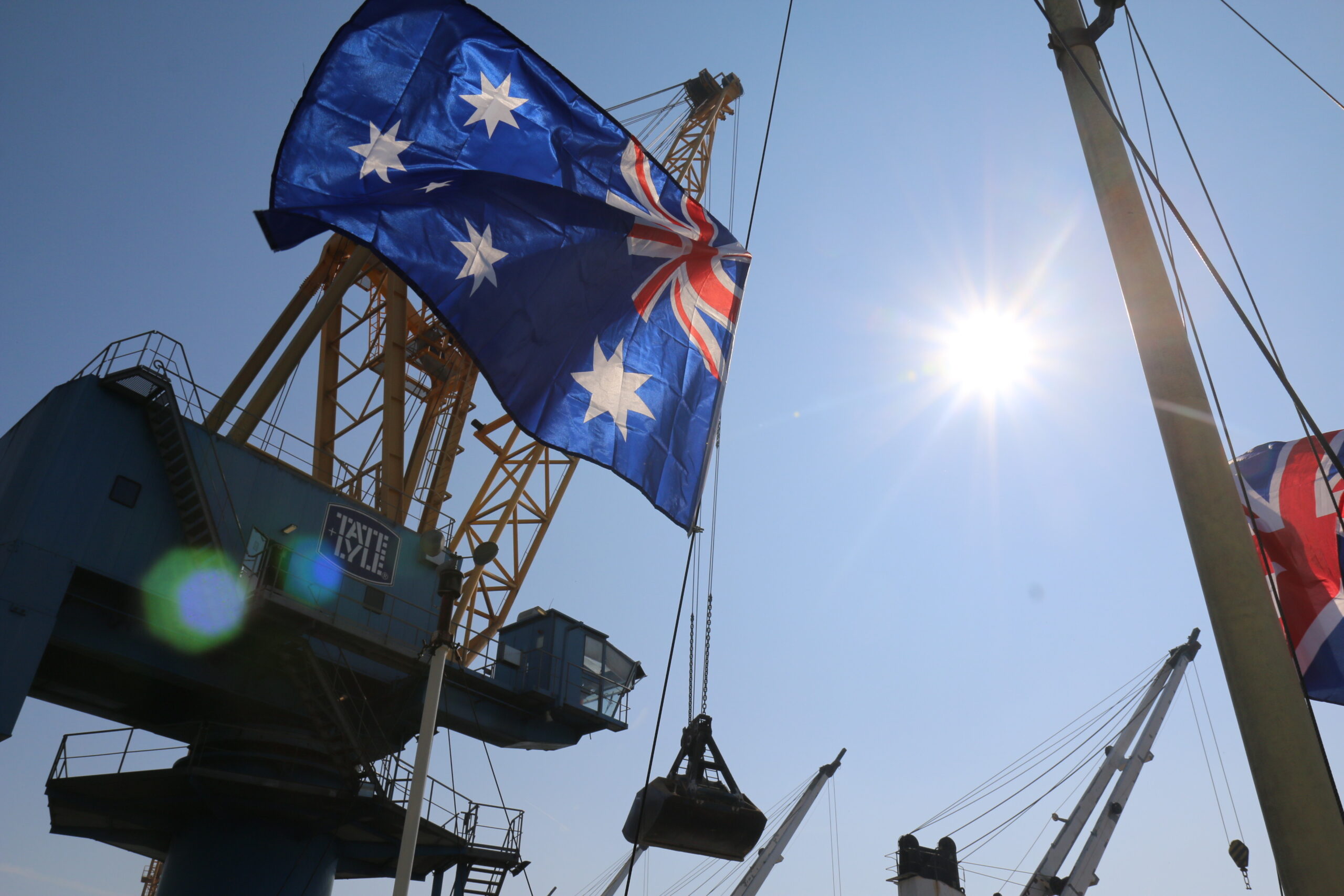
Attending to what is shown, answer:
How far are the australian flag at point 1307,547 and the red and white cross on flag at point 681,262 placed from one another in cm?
989

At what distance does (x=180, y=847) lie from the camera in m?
22.4

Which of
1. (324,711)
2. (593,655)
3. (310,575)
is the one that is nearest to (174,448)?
(310,575)

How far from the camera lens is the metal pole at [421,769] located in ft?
28.6

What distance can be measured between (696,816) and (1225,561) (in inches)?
502

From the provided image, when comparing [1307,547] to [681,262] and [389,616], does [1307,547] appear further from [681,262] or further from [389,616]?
[389,616]

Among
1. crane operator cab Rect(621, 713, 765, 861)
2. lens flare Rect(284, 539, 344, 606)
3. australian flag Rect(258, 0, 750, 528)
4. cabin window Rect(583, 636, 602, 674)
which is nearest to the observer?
australian flag Rect(258, 0, 750, 528)

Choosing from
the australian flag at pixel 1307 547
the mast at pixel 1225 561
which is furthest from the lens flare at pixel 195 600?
the australian flag at pixel 1307 547

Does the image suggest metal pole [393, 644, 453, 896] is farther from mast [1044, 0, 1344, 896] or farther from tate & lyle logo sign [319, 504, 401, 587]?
tate & lyle logo sign [319, 504, 401, 587]

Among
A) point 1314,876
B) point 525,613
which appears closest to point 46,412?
point 525,613

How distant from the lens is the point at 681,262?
1366cm

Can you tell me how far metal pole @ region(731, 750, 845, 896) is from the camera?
54.6 m

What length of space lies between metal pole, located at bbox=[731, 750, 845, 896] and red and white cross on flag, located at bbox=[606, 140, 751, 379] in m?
47.8

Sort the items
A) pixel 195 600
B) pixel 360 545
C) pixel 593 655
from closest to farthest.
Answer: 1. pixel 195 600
2. pixel 360 545
3. pixel 593 655

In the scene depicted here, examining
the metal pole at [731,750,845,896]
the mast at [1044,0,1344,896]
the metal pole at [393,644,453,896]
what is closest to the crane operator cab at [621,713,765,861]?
the metal pole at [393,644,453,896]
